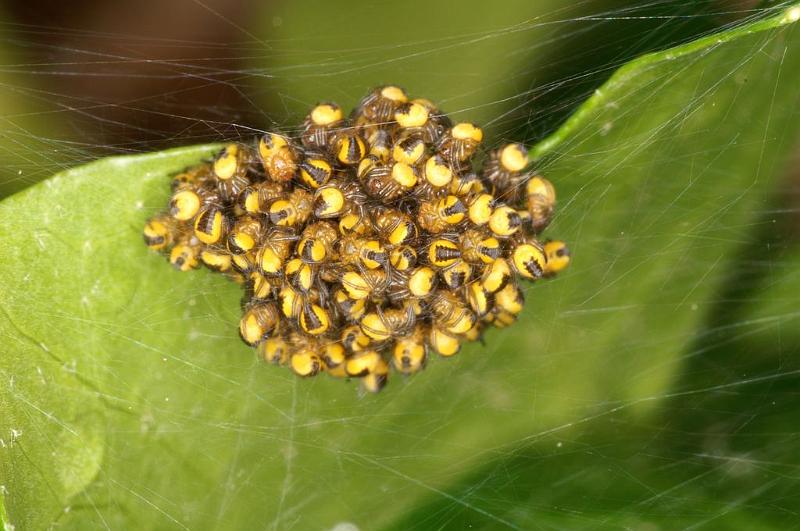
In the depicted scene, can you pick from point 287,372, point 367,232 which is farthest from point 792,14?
point 287,372

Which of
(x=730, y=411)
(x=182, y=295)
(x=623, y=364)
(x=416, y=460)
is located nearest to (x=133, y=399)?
(x=182, y=295)

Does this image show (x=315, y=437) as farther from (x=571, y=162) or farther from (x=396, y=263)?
(x=571, y=162)

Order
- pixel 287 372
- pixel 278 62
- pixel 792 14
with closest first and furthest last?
pixel 792 14
pixel 287 372
pixel 278 62

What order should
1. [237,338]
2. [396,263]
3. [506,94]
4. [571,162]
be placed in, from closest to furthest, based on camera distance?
[396,263]
[571,162]
[237,338]
[506,94]

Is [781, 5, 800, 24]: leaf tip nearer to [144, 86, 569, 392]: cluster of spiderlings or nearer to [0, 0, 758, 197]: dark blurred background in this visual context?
[0, 0, 758, 197]: dark blurred background

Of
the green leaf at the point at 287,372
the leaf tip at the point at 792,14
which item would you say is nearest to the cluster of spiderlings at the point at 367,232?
the green leaf at the point at 287,372

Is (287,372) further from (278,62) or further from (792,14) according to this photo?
(792,14)

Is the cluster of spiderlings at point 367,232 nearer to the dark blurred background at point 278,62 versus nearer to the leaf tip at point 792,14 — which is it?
the dark blurred background at point 278,62
